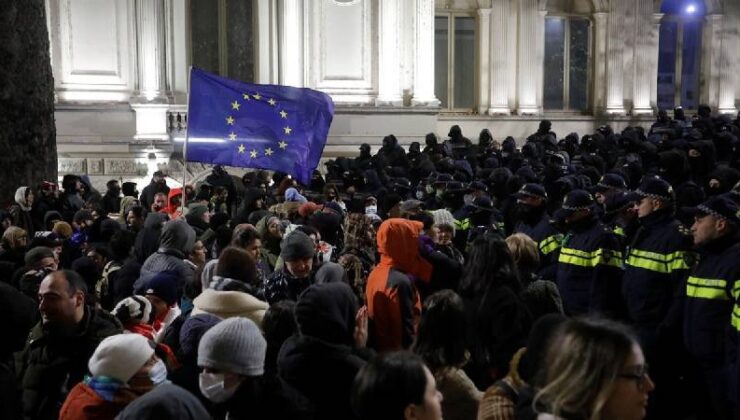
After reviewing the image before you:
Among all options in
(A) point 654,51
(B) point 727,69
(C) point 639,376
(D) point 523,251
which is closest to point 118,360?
(C) point 639,376

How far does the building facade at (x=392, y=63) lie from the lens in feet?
62.1

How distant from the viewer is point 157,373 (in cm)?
407

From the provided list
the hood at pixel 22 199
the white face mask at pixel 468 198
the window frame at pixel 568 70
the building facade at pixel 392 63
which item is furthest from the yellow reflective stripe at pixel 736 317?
the window frame at pixel 568 70

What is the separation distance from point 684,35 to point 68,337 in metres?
24.2

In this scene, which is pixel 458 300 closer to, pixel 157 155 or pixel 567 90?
pixel 157 155

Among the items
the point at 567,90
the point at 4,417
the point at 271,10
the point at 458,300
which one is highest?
the point at 271,10

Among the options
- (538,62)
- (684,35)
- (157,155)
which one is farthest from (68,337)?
(684,35)

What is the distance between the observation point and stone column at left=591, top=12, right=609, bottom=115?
82.7 feet

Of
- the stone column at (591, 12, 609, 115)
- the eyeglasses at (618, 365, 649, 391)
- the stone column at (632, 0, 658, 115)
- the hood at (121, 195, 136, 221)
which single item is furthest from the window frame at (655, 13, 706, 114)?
the eyeglasses at (618, 365, 649, 391)

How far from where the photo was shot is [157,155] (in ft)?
61.9

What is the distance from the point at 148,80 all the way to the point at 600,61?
1197 centimetres

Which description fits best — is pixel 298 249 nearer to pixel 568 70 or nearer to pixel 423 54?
pixel 423 54

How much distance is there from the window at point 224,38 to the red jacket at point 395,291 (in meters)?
15.3

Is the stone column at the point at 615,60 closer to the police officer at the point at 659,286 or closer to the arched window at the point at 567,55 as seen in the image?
the arched window at the point at 567,55
